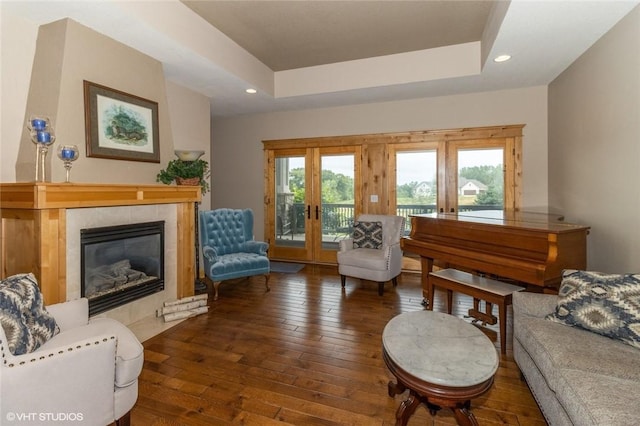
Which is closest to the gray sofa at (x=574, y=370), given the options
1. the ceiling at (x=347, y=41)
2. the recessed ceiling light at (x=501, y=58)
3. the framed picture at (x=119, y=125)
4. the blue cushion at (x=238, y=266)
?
the ceiling at (x=347, y=41)

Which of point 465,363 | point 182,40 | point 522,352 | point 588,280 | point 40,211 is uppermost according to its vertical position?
point 182,40

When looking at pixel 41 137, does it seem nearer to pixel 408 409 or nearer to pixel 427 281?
pixel 408 409

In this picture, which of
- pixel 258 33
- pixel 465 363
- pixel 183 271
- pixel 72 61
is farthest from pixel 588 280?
pixel 72 61

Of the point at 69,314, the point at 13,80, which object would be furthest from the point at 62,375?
the point at 13,80

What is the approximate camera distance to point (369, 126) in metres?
5.39


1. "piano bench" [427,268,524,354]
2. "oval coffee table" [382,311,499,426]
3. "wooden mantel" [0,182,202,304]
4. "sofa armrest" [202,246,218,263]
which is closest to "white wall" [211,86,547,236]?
"sofa armrest" [202,246,218,263]

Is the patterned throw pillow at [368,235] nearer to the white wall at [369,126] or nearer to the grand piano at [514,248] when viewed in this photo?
the grand piano at [514,248]

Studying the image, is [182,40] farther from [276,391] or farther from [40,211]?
[276,391]

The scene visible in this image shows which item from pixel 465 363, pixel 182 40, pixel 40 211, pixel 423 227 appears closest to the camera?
pixel 465 363

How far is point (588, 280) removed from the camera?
1.96 m

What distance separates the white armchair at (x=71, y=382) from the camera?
130 centimetres

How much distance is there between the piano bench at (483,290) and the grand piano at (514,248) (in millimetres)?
159

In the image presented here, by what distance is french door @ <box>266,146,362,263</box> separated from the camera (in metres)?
5.65

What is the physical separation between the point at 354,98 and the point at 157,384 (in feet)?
14.9
